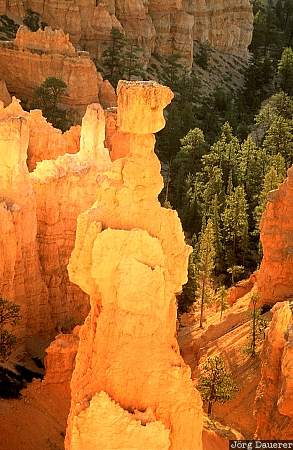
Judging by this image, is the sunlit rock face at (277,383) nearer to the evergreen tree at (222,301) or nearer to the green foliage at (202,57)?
the evergreen tree at (222,301)

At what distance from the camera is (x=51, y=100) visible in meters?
40.2

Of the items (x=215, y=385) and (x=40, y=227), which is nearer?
(x=215, y=385)

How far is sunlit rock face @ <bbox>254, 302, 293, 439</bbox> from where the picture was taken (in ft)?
46.9

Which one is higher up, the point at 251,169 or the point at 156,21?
the point at 156,21

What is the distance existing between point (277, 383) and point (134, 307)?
527 centimetres

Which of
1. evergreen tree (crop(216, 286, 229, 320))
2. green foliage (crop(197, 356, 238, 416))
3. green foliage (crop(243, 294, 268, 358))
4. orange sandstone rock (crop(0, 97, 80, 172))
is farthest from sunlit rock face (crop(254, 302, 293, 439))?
orange sandstone rock (crop(0, 97, 80, 172))

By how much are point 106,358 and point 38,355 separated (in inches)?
356

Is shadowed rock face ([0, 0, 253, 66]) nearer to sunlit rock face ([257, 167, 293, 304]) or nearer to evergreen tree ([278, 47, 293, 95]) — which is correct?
evergreen tree ([278, 47, 293, 95])

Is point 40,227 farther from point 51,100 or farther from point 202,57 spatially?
point 202,57

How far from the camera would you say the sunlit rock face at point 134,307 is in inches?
442

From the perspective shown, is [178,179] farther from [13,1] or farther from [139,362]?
[139,362]

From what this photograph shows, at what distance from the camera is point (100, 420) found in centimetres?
1118

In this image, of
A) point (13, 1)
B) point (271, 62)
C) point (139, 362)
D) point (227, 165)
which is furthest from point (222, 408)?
point (271, 62)

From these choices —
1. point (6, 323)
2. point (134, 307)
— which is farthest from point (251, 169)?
point (134, 307)
